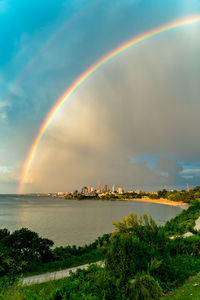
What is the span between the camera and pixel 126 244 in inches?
297

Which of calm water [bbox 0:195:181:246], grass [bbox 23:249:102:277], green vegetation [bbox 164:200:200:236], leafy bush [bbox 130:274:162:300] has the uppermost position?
leafy bush [bbox 130:274:162:300]

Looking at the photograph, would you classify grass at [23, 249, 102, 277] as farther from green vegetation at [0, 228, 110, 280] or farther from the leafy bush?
the leafy bush

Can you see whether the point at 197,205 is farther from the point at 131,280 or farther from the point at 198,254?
the point at 131,280

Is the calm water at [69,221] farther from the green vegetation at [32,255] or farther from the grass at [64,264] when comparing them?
the green vegetation at [32,255]

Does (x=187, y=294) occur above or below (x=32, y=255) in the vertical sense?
above

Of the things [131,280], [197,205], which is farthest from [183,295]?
[197,205]

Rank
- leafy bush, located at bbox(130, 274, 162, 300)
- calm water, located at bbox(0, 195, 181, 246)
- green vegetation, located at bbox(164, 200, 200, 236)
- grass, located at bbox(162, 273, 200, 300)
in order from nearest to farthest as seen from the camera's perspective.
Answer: grass, located at bbox(162, 273, 200, 300) < leafy bush, located at bbox(130, 274, 162, 300) < green vegetation, located at bbox(164, 200, 200, 236) < calm water, located at bbox(0, 195, 181, 246)

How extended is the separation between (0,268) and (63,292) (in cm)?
632

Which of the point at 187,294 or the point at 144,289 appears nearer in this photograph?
the point at 187,294

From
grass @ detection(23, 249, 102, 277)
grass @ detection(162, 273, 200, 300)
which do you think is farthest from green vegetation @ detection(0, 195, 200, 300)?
grass @ detection(23, 249, 102, 277)

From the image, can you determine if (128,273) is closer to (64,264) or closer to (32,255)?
(64,264)

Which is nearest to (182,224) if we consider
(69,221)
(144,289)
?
(144,289)

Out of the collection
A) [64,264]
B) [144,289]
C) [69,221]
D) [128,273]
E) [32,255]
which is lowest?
[69,221]

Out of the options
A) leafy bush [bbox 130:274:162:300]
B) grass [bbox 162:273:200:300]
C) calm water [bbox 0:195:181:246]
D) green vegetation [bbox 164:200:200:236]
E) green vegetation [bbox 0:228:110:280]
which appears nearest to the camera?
grass [bbox 162:273:200:300]
